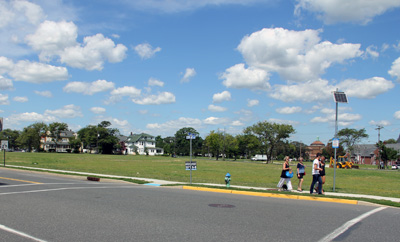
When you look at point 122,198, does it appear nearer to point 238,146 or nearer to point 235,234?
point 235,234

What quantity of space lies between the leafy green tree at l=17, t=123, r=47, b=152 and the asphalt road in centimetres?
13932

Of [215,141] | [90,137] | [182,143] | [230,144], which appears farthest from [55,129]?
[230,144]

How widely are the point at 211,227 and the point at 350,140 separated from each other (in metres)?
118

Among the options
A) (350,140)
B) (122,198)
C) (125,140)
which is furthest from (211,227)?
(125,140)

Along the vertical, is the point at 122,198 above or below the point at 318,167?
below

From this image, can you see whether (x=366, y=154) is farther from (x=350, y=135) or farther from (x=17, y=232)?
(x=17, y=232)

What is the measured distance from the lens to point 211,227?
784 cm

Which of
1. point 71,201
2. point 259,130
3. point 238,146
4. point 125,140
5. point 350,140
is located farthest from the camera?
point 125,140

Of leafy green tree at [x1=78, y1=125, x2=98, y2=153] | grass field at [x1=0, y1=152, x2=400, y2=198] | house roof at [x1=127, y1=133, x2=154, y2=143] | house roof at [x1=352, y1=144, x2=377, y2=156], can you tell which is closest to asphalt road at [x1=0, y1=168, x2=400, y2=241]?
grass field at [x1=0, y1=152, x2=400, y2=198]

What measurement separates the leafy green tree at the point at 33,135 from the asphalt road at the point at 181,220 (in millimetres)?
139324

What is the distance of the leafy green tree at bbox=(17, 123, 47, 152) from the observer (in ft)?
450

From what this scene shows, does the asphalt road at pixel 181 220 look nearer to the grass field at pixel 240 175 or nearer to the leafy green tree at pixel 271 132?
the grass field at pixel 240 175

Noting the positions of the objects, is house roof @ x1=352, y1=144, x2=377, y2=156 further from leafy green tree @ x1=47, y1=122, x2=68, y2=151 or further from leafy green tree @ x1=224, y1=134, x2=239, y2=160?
leafy green tree @ x1=47, y1=122, x2=68, y2=151

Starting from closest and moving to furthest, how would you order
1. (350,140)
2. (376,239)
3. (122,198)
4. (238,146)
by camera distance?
1. (376,239)
2. (122,198)
3. (350,140)
4. (238,146)
